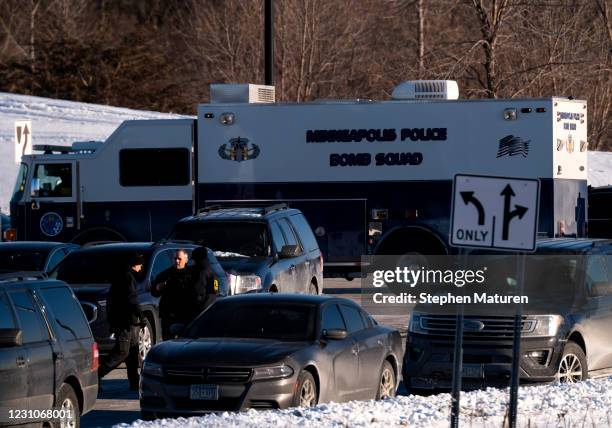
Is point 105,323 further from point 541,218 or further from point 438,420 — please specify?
point 541,218

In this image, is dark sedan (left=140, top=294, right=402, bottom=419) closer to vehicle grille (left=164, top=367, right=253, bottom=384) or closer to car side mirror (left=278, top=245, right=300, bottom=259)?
vehicle grille (left=164, top=367, right=253, bottom=384)

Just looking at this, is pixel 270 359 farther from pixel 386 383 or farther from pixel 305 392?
pixel 386 383

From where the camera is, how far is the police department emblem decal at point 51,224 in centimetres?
2811

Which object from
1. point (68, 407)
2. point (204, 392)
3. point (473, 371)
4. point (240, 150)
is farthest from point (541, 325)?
point (240, 150)

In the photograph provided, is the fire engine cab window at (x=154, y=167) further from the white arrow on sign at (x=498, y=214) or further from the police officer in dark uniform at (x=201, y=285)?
the white arrow on sign at (x=498, y=214)

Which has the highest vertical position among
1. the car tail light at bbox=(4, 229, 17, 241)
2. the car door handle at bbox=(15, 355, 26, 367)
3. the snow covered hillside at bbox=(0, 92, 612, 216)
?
the snow covered hillside at bbox=(0, 92, 612, 216)

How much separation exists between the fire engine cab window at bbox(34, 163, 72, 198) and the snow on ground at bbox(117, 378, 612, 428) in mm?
16655

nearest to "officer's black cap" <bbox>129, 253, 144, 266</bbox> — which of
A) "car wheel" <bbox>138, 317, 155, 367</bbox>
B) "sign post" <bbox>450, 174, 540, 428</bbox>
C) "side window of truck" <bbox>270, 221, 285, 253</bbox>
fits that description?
"car wheel" <bbox>138, 317, 155, 367</bbox>

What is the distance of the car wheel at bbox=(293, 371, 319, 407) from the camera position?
12445 mm

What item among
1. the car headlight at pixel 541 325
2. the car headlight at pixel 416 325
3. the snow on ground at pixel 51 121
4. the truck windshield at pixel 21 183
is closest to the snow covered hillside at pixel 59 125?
the snow on ground at pixel 51 121

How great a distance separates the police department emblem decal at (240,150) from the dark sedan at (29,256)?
733 cm

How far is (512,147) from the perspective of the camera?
26.7 meters

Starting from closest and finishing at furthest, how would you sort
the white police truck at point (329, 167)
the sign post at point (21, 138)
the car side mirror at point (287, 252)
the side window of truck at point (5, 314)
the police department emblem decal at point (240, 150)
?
the side window of truck at point (5, 314) → the car side mirror at point (287, 252) → the white police truck at point (329, 167) → the police department emblem decal at point (240, 150) → the sign post at point (21, 138)

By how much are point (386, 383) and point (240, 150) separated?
44.7 ft
